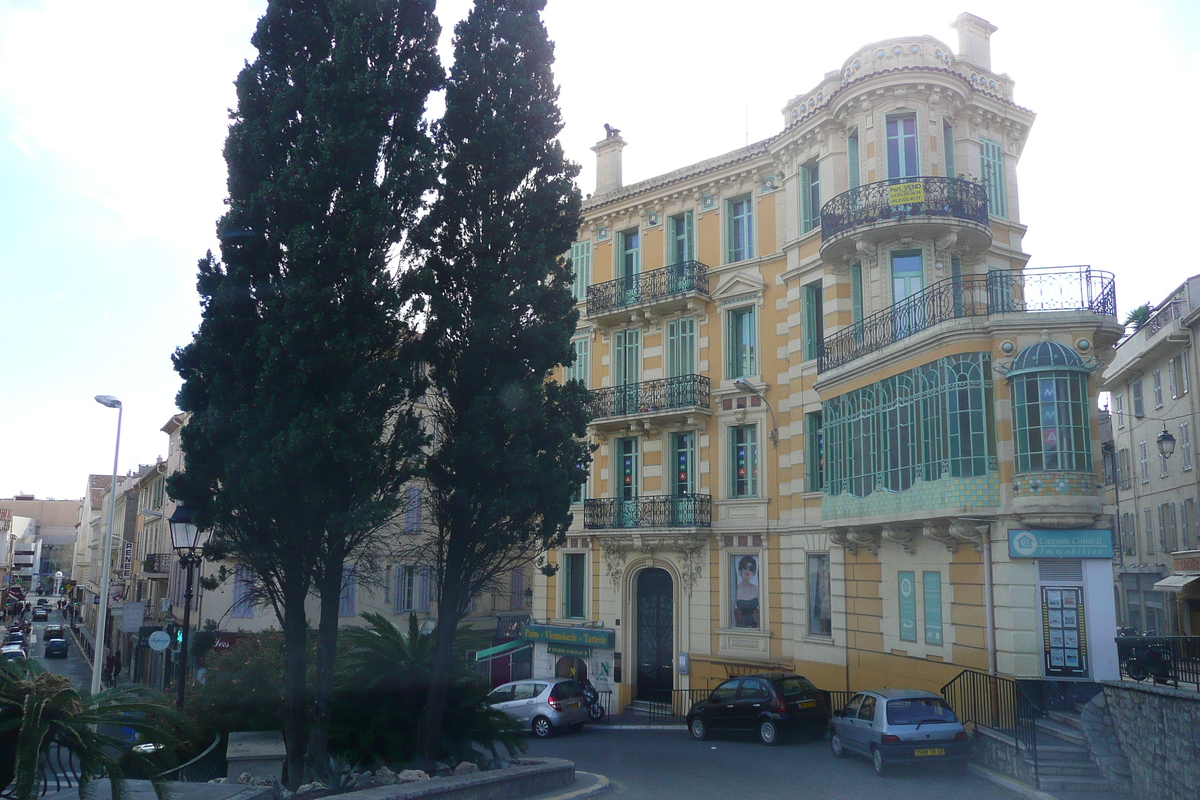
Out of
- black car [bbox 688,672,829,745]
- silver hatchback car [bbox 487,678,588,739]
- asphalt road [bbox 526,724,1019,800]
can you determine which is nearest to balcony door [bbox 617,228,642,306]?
silver hatchback car [bbox 487,678,588,739]

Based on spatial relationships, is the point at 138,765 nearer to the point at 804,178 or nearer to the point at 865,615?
the point at 865,615

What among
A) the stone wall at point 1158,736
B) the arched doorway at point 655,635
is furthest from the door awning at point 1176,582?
the stone wall at point 1158,736

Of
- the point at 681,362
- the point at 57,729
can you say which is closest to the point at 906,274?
the point at 681,362

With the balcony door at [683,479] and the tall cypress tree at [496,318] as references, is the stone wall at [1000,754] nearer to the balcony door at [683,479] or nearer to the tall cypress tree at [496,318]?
the tall cypress tree at [496,318]

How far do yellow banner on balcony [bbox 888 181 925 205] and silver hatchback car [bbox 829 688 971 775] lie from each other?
11.6 metres

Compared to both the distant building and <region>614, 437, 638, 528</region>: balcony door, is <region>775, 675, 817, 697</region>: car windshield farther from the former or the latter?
the distant building

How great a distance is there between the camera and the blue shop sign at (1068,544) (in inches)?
635

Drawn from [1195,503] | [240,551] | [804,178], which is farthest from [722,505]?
[1195,503]

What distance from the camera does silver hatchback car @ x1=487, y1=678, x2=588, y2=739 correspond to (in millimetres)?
22969

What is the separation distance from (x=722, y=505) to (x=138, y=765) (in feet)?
64.9

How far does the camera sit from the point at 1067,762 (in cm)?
1406

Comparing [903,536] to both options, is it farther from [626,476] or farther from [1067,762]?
[626,476]

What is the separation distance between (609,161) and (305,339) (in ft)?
69.2

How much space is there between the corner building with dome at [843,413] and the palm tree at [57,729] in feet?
25.5
